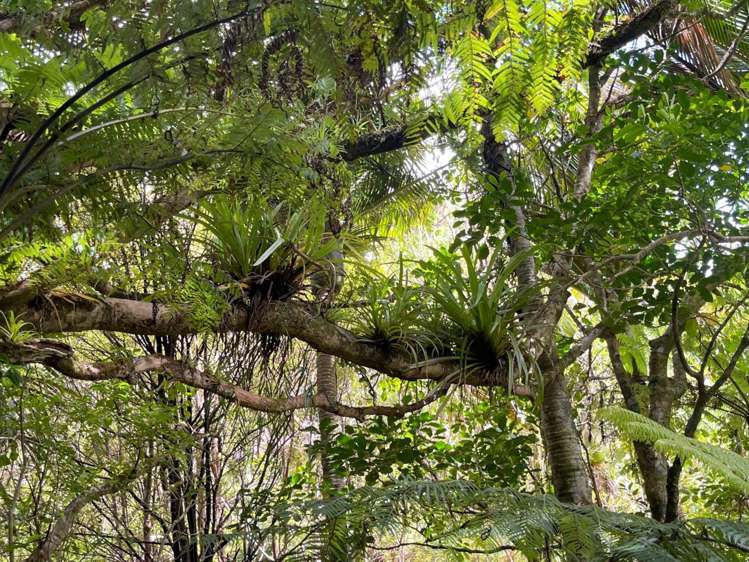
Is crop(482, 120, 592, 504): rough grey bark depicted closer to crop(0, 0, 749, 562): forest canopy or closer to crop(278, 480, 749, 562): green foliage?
crop(0, 0, 749, 562): forest canopy

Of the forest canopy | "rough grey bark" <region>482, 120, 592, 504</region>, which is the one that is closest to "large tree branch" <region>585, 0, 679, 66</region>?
the forest canopy

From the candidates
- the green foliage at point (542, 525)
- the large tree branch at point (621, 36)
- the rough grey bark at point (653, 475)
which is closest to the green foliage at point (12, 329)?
the green foliage at point (542, 525)

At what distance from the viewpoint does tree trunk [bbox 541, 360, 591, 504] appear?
264 centimetres

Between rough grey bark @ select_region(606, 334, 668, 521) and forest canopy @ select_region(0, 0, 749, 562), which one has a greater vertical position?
forest canopy @ select_region(0, 0, 749, 562)

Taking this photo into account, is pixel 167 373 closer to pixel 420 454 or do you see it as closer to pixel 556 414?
pixel 420 454

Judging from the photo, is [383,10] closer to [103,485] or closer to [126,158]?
[126,158]

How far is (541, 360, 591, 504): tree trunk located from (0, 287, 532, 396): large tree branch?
0.47 feet

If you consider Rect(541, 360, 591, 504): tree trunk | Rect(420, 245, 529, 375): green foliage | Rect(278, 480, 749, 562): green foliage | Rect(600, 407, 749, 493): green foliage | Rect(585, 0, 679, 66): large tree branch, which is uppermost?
Rect(585, 0, 679, 66): large tree branch

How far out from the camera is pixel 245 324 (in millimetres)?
2279

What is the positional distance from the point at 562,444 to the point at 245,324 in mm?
1310

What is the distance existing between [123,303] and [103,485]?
1.41 meters

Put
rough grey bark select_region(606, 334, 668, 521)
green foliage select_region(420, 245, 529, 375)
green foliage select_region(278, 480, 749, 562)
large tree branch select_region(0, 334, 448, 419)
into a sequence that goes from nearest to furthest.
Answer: green foliage select_region(278, 480, 749, 562) → large tree branch select_region(0, 334, 448, 419) → green foliage select_region(420, 245, 529, 375) → rough grey bark select_region(606, 334, 668, 521)

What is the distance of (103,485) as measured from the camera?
310 cm

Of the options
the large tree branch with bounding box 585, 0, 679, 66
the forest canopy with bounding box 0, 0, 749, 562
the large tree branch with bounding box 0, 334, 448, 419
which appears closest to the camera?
the forest canopy with bounding box 0, 0, 749, 562
